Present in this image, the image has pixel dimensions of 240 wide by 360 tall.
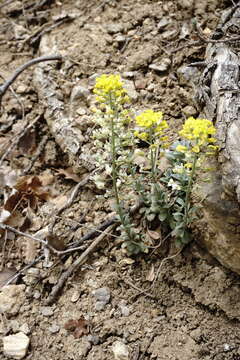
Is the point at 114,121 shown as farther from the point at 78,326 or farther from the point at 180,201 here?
the point at 78,326

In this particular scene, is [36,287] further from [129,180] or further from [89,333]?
[129,180]

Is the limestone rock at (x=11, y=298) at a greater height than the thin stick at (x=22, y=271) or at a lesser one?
lesser

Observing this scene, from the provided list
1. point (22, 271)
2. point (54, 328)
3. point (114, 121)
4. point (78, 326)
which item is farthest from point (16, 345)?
point (114, 121)

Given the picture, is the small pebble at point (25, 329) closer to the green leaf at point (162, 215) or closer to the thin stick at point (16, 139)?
the green leaf at point (162, 215)

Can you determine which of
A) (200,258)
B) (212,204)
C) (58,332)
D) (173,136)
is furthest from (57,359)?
(173,136)

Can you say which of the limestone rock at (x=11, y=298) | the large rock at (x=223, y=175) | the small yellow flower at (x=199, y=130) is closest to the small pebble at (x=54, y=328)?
the limestone rock at (x=11, y=298)

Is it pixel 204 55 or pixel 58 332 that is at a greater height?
pixel 204 55
